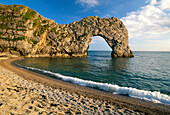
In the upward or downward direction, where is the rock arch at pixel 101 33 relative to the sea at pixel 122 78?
upward

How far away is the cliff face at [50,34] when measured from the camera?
50.5 m

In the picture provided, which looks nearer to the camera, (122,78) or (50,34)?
(122,78)

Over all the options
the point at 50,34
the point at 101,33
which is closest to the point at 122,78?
the point at 101,33

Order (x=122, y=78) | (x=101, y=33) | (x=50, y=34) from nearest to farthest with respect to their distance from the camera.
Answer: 1. (x=122, y=78)
2. (x=50, y=34)
3. (x=101, y=33)

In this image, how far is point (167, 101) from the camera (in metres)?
7.60

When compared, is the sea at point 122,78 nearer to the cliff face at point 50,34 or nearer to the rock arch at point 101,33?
the cliff face at point 50,34

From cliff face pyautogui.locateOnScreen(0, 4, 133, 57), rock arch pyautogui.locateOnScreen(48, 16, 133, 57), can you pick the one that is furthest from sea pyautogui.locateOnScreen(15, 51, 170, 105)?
rock arch pyautogui.locateOnScreen(48, 16, 133, 57)

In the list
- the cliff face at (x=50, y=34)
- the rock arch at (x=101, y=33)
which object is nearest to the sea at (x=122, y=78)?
the cliff face at (x=50, y=34)

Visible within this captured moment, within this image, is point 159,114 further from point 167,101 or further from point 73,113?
point 73,113

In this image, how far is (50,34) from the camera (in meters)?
63.3

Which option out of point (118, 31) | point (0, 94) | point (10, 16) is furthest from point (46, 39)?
point (0, 94)

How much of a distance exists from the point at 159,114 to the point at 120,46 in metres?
70.2

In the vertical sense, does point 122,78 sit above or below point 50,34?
below

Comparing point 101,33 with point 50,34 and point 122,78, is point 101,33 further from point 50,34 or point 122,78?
point 122,78
